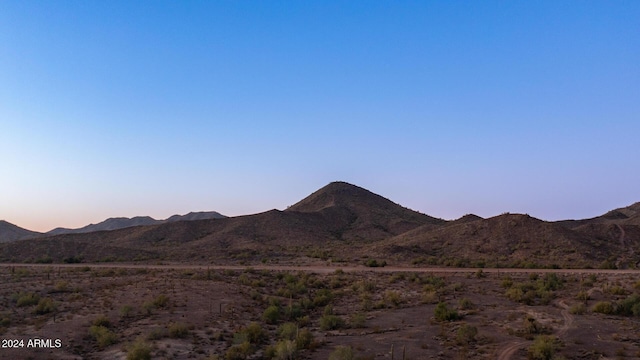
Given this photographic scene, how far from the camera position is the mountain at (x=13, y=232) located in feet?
517

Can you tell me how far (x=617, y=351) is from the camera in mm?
20531

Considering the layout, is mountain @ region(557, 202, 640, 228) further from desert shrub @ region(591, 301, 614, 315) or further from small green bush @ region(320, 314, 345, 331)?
small green bush @ region(320, 314, 345, 331)

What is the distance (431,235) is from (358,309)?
52.4 m

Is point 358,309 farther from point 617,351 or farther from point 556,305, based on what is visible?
point 617,351

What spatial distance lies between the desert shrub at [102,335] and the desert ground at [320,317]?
0.05 meters

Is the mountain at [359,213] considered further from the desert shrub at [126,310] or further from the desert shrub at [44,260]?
the desert shrub at [126,310]

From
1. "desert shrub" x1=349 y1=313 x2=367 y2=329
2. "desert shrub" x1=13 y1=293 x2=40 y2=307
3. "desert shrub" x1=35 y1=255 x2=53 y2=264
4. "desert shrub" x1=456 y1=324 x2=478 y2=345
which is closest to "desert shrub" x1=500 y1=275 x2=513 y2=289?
"desert shrub" x1=456 y1=324 x2=478 y2=345

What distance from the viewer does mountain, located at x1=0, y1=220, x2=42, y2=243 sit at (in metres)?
158

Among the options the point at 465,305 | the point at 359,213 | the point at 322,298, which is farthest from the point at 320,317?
the point at 359,213

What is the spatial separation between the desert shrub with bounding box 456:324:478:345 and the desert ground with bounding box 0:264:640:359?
0.16 ft

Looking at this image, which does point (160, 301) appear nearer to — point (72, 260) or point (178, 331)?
point (178, 331)

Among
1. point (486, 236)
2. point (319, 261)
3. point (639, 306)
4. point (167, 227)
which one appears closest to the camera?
point (639, 306)

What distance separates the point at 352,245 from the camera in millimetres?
87062

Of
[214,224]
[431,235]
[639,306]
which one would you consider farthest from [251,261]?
[214,224]
